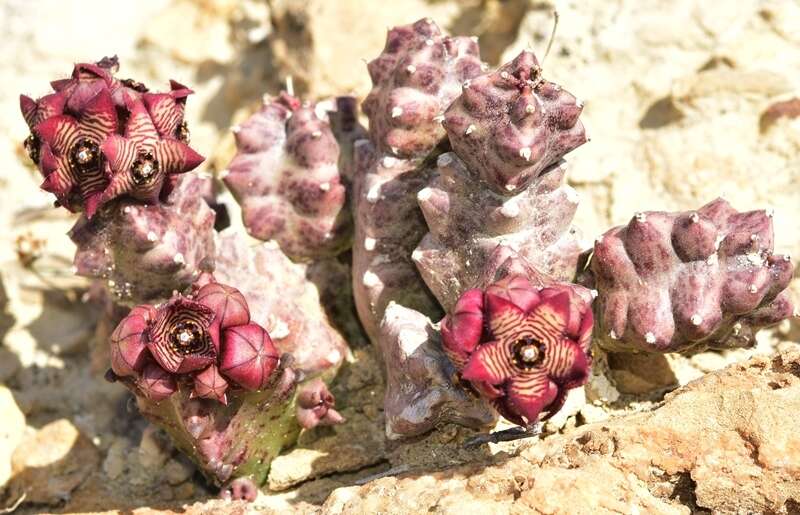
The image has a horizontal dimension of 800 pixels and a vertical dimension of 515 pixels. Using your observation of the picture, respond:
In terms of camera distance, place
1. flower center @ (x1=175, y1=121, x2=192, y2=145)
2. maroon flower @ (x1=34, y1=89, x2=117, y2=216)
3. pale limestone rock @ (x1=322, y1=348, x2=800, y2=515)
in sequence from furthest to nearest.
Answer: flower center @ (x1=175, y1=121, x2=192, y2=145), maroon flower @ (x1=34, y1=89, x2=117, y2=216), pale limestone rock @ (x1=322, y1=348, x2=800, y2=515)

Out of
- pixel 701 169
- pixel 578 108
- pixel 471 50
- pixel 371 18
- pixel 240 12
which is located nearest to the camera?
pixel 578 108

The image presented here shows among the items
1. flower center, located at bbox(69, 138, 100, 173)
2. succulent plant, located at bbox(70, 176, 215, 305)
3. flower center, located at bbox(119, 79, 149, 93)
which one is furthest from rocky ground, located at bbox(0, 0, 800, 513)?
flower center, located at bbox(119, 79, 149, 93)

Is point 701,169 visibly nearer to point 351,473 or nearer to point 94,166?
point 351,473

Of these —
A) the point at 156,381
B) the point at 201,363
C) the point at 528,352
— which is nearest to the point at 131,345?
the point at 156,381

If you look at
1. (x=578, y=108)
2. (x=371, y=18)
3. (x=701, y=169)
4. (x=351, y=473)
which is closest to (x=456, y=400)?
(x=351, y=473)

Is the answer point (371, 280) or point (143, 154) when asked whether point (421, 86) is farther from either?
point (143, 154)

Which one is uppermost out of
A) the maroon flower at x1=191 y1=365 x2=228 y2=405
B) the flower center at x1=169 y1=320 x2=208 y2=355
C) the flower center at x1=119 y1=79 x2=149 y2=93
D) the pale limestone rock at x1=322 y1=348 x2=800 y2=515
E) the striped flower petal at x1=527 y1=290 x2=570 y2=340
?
the flower center at x1=119 y1=79 x2=149 y2=93

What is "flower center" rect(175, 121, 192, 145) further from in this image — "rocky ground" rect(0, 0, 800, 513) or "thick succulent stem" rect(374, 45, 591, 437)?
"rocky ground" rect(0, 0, 800, 513)

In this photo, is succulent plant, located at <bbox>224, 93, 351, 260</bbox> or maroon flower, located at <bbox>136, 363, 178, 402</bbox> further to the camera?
succulent plant, located at <bbox>224, 93, 351, 260</bbox>
